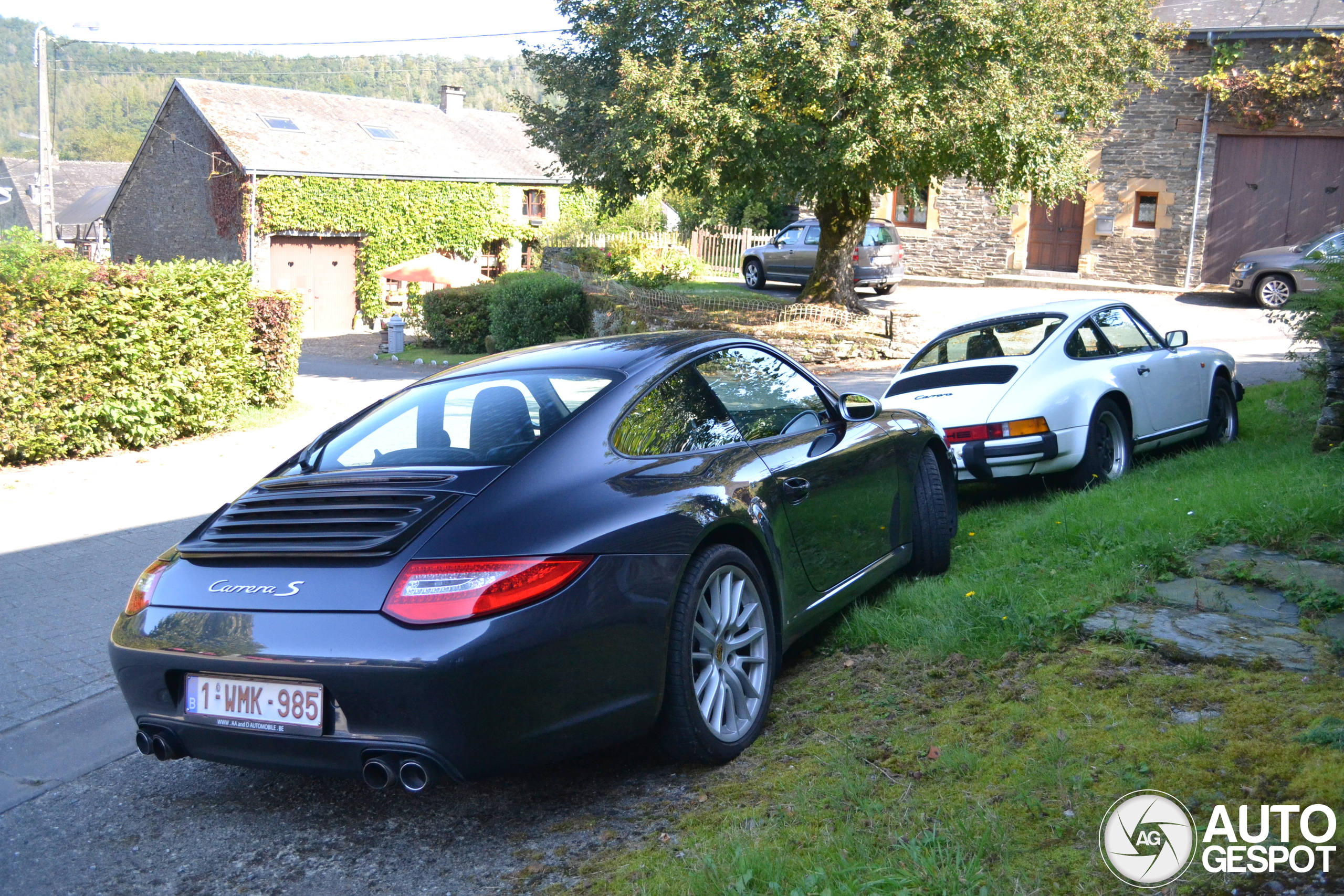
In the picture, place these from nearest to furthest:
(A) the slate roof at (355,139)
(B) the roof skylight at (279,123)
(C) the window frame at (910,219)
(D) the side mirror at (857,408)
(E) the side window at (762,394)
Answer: (E) the side window at (762,394), (D) the side mirror at (857,408), (C) the window frame at (910,219), (A) the slate roof at (355,139), (B) the roof skylight at (279,123)

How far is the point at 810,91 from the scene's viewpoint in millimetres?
15102

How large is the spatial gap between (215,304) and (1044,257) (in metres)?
23.7

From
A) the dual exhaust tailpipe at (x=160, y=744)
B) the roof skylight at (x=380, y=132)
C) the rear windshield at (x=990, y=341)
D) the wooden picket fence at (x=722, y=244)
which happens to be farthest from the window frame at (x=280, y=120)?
the dual exhaust tailpipe at (x=160, y=744)

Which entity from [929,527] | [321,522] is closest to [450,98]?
[929,527]

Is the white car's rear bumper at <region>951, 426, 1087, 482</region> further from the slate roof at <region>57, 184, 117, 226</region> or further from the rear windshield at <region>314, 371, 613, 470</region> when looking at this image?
the slate roof at <region>57, 184, 117, 226</region>

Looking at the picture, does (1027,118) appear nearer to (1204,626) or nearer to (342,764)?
(1204,626)

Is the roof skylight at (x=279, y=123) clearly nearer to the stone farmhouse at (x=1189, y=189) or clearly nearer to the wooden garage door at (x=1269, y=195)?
the stone farmhouse at (x=1189, y=189)

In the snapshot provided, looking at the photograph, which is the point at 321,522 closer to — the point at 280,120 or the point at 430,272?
the point at 430,272

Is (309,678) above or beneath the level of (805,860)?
above

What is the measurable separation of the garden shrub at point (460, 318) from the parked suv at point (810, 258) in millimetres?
6998

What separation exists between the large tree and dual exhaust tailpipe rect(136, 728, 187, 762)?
1245cm

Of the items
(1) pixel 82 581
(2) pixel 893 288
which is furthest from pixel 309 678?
(2) pixel 893 288

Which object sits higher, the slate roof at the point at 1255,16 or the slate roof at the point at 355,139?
the slate roof at the point at 1255,16

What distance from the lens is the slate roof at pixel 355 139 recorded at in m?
33.5
